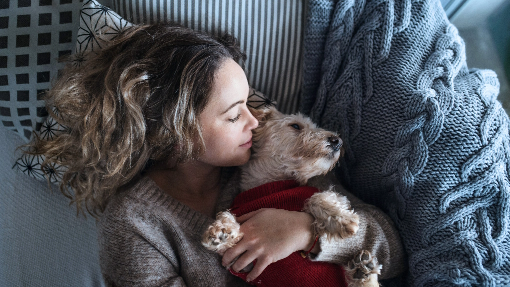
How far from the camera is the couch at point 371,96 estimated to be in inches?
41.4

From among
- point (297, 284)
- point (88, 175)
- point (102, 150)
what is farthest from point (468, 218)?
point (88, 175)

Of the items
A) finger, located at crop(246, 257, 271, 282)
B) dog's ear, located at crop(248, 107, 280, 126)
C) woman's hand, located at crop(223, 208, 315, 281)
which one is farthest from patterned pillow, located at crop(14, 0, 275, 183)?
finger, located at crop(246, 257, 271, 282)

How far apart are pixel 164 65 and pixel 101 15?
14.3 inches

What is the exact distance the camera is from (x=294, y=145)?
124 centimetres

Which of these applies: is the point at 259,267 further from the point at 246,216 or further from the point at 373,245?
the point at 373,245

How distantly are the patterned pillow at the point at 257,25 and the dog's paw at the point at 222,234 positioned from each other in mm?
620

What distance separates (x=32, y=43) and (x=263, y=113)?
95 centimetres

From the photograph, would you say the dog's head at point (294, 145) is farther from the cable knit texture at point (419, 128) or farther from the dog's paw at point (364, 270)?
the dog's paw at point (364, 270)

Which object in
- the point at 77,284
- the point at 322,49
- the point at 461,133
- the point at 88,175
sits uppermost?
the point at 322,49

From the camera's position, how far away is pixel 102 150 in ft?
3.84

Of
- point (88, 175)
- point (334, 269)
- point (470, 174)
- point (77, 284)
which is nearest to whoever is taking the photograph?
point (470, 174)

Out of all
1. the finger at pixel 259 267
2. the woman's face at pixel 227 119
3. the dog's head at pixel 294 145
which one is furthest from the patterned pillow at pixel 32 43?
the finger at pixel 259 267

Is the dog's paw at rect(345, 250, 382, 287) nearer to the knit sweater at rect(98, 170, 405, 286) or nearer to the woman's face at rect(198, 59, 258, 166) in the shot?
the knit sweater at rect(98, 170, 405, 286)

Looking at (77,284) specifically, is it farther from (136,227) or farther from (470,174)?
(470,174)
